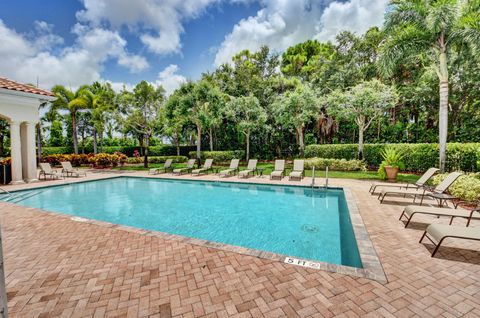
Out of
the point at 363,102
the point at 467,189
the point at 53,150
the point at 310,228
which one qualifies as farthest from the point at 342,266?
the point at 53,150

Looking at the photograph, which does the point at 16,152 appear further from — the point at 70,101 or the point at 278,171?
the point at 70,101

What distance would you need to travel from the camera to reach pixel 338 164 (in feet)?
51.6

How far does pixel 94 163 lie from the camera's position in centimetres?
2134

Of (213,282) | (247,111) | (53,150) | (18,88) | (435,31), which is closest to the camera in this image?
(213,282)

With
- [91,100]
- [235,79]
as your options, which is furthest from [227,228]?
[91,100]

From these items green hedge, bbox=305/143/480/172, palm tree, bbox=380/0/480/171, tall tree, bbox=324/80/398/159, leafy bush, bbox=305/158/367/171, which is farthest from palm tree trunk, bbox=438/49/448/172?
leafy bush, bbox=305/158/367/171

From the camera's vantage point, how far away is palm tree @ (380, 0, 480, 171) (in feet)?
32.9

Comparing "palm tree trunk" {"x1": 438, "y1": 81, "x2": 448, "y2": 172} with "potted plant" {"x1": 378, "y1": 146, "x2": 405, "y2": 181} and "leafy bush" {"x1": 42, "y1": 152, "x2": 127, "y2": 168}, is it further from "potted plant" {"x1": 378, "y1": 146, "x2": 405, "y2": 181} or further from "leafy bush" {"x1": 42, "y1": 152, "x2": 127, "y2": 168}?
"leafy bush" {"x1": 42, "y1": 152, "x2": 127, "y2": 168}

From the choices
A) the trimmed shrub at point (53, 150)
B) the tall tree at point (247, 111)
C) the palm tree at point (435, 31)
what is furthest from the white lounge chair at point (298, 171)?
the trimmed shrub at point (53, 150)

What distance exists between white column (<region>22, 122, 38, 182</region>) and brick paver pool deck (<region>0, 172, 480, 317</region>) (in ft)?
36.7

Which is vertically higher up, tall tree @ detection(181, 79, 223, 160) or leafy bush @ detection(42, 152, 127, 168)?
tall tree @ detection(181, 79, 223, 160)

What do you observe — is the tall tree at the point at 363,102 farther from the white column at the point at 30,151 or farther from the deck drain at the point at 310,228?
the white column at the point at 30,151

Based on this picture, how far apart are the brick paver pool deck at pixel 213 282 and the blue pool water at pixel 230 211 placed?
897 mm

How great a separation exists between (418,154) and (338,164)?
4.35m
